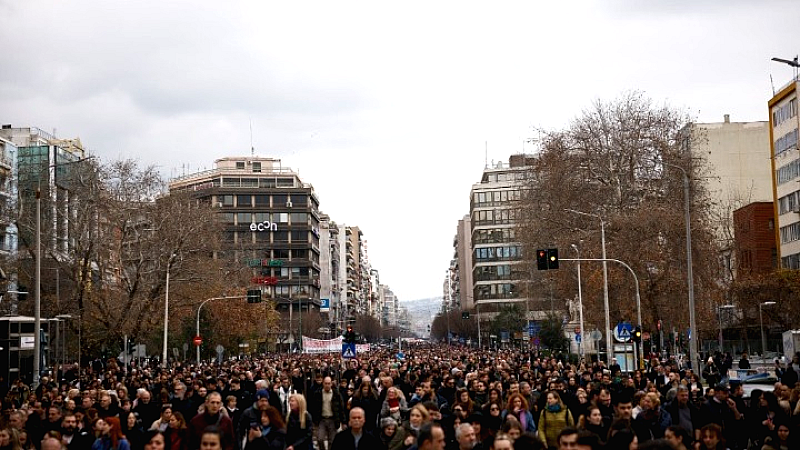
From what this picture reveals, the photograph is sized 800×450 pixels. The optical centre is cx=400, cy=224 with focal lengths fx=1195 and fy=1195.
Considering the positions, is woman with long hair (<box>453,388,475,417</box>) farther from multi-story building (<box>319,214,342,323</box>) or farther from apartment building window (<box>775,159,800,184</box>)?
multi-story building (<box>319,214,342,323</box>)

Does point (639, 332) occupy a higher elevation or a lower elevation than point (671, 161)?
lower

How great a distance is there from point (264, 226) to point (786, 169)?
8980 centimetres

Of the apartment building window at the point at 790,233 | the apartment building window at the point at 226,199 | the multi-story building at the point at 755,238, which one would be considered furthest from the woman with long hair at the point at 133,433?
the apartment building window at the point at 226,199

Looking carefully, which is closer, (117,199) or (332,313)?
(117,199)

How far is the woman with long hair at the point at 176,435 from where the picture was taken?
12.9 m

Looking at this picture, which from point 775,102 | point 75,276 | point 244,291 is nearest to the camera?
point 75,276

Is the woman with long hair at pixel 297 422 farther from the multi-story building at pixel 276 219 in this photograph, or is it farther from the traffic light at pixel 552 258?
the multi-story building at pixel 276 219

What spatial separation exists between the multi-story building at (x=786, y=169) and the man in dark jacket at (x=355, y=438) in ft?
187

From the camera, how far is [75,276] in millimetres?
54000

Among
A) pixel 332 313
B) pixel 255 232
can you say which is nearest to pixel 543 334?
pixel 255 232

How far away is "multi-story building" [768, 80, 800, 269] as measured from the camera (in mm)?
65125

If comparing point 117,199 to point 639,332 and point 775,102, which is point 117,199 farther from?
point 775,102

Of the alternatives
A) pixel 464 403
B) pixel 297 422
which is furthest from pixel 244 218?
pixel 297 422

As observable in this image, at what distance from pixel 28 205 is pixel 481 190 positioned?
336 ft
